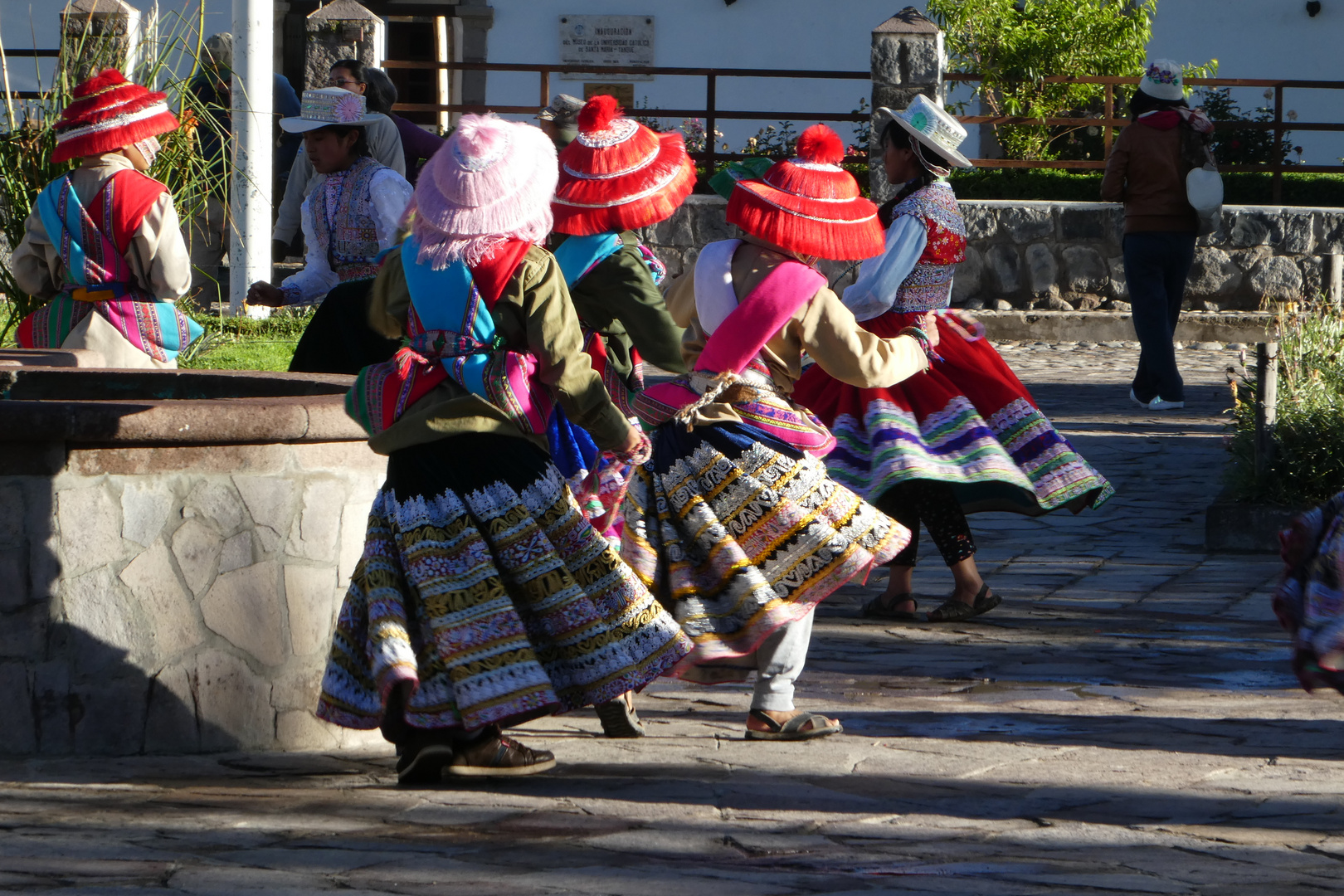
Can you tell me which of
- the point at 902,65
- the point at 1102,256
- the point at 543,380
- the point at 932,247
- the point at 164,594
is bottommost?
the point at 164,594

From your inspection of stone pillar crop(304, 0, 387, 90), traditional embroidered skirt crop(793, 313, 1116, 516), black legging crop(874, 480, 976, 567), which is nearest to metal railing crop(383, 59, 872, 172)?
stone pillar crop(304, 0, 387, 90)

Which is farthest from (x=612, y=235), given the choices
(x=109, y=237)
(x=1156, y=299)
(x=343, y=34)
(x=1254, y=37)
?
(x=1254, y=37)

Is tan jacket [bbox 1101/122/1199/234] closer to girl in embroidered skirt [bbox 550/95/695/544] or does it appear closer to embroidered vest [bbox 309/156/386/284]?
embroidered vest [bbox 309/156/386/284]

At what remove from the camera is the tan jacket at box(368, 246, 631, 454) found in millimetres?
A: 3939

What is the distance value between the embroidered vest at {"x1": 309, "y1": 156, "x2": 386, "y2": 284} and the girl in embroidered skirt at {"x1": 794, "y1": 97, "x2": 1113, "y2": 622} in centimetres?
161

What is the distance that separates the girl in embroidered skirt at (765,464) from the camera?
4.41m

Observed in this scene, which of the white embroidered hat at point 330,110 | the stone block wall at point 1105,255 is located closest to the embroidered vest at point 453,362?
the white embroidered hat at point 330,110

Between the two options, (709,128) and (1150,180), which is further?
(709,128)

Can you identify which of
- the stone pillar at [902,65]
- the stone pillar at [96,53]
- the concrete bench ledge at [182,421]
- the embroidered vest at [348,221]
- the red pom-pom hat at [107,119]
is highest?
the stone pillar at [902,65]

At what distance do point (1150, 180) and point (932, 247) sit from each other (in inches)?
216

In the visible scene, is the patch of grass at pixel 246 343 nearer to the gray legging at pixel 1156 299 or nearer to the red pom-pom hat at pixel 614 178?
the gray legging at pixel 1156 299

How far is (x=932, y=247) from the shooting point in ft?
19.3

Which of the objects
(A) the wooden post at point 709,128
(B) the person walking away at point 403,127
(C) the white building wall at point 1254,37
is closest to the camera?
(B) the person walking away at point 403,127

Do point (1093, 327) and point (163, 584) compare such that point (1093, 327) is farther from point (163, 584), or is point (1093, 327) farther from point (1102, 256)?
point (163, 584)
